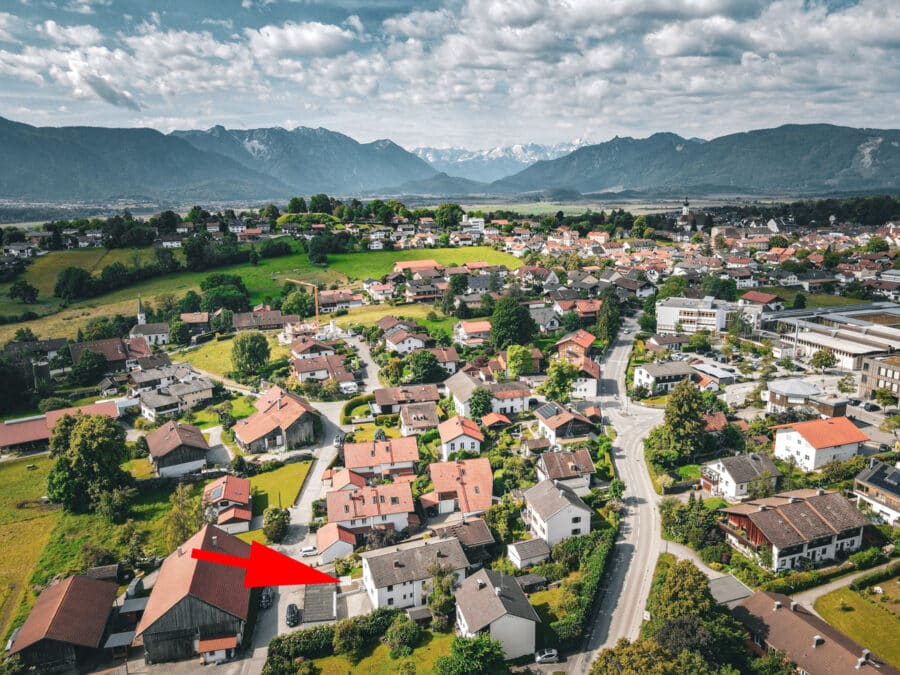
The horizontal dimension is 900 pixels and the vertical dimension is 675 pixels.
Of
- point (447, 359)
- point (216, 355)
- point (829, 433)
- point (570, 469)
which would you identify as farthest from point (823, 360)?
point (216, 355)

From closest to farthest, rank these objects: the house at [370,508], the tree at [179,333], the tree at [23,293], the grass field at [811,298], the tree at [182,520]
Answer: the tree at [182,520] → the house at [370,508] → the tree at [179,333] → the grass field at [811,298] → the tree at [23,293]

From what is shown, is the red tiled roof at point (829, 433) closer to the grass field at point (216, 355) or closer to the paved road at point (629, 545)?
the paved road at point (629, 545)

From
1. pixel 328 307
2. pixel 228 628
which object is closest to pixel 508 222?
pixel 328 307

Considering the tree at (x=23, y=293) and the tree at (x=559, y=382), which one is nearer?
the tree at (x=559, y=382)

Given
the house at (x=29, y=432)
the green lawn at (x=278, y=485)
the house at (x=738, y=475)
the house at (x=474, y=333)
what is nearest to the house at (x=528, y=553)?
the house at (x=738, y=475)

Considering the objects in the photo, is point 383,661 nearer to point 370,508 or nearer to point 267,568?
point 267,568

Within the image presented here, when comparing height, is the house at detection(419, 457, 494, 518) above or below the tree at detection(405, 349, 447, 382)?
below

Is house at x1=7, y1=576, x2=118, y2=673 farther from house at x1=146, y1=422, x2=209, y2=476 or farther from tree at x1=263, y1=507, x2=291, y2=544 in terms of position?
house at x1=146, y1=422, x2=209, y2=476

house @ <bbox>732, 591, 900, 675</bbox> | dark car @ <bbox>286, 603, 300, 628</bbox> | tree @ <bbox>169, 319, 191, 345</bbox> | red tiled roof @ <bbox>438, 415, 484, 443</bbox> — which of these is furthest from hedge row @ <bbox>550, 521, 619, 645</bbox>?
tree @ <bbox>169, 319, 191, 345</bbox>
